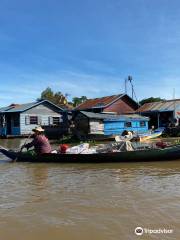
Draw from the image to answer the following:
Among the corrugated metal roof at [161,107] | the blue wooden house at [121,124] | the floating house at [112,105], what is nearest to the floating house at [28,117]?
the floating house at [112,105]

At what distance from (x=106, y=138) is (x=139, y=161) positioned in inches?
492

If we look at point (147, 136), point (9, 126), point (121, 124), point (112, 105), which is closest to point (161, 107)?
point (112, 105)

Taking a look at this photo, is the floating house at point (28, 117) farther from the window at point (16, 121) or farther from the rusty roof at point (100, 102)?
the rusty roof at point (100, 102)

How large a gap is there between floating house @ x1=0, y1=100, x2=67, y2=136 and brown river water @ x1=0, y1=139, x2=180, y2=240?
74.2ft

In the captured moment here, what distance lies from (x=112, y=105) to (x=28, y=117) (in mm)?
8600

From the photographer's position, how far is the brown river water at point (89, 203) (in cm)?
635

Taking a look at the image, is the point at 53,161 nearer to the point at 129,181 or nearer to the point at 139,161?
the point at 139,161

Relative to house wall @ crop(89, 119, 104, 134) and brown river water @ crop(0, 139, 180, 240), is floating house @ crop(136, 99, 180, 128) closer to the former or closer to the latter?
house wall @ crop(89, 119, 104, 134)

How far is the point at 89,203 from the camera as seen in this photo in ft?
26.4

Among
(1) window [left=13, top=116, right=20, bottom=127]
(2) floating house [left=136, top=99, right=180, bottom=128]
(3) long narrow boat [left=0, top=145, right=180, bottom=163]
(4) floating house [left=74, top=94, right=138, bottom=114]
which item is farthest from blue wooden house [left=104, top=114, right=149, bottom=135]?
(3) long narrow boat [left=0, top=145, right=180, bottom=163]

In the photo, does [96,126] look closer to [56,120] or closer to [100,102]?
[56,120]

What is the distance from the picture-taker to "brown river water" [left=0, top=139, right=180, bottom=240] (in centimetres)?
635

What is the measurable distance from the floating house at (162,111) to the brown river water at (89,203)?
2351cm

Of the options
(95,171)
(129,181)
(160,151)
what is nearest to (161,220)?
(129,181)
